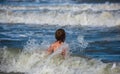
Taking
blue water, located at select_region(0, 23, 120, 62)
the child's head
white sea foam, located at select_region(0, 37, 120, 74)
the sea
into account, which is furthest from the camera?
blue water, located at select_region(0, 23, 120, 62)

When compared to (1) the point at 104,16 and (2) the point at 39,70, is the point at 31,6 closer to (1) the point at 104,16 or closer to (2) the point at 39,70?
(1) the point at 104,16

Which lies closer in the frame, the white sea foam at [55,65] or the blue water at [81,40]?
the white sea foam at [55,65]

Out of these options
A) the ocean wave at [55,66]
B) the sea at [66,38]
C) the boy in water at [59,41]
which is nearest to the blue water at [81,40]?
the sea at [66,38]

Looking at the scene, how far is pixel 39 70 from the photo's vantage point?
5121mm

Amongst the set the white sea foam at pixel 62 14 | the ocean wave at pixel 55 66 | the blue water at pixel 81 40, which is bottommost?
the white sea foam at pixel 62 14

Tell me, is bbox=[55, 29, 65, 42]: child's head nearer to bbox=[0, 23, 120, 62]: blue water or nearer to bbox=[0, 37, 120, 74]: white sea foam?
bbox=[0, 37, 120, 74]: white sea foam

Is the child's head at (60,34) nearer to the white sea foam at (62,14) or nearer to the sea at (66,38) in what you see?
the sea at (66,38)

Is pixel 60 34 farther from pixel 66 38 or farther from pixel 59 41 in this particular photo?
pixel 66 38

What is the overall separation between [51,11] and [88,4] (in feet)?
3.53

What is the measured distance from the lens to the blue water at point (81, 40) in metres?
6.88

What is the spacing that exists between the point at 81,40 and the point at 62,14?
383 centimetres

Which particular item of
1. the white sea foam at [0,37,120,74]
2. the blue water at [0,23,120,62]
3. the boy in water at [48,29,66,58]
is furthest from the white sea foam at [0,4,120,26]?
the boy in water at [48,29,66,58]

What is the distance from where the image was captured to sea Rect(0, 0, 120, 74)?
5.41 meters

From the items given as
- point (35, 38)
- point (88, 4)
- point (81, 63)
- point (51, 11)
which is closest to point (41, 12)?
point (51, 11)
